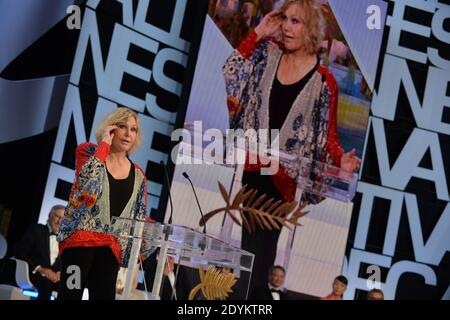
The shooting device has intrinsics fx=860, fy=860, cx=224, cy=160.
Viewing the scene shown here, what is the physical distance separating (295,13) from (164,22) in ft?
4.43

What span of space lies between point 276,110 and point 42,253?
112 inches

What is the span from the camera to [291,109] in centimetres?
880

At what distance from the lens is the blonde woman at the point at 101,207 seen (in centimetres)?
451

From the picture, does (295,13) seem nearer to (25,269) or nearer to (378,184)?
(378,184)

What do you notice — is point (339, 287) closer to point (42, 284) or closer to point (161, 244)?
point (42, 284)

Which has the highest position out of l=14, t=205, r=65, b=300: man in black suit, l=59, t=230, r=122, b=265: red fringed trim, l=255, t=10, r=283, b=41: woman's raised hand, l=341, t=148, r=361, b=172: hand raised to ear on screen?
l=255, t=10, r=283, b=41: woman's raised hand

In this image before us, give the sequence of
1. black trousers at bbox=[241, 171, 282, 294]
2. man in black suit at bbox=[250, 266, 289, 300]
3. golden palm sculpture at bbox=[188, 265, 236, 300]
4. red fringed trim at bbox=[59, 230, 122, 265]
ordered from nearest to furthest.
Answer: red fringed trim at bbox=[59, 230, 122, 265] → golden palm sculpture at bbox=[188, 265, 236, 300] → man in black suit at bbox=[250, 266, 289, 300] → black trousers at bbox=[241, 171, 282, 294]

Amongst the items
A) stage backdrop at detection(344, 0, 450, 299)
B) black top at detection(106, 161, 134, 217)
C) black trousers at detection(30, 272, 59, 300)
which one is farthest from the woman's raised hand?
black top at detection(106, 161, 134, 217)

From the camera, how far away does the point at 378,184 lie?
9.73 m

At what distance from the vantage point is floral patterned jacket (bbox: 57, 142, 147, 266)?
15.1 ft

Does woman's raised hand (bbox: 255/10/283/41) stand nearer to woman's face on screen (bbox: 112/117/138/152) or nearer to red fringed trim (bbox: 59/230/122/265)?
woman's face on screen (bbox: 112/117/138/152)

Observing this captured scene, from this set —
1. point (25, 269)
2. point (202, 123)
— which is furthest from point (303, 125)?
point (25, 269)

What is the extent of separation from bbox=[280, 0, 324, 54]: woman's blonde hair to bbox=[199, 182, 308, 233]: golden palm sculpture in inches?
64.3

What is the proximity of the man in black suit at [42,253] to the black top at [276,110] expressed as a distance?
2.06m
